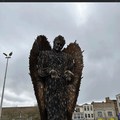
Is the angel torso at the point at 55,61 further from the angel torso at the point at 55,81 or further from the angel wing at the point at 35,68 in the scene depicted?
the angel wing at the point at 35,68

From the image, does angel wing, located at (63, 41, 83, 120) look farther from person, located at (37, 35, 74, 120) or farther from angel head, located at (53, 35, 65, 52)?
angel head, located at (53, 35, 65, 52)

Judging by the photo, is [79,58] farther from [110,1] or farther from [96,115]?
[96,115]

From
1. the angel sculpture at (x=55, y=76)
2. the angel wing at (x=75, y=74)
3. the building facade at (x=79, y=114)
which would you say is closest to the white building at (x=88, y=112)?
the building facade at (x=79, y=114)

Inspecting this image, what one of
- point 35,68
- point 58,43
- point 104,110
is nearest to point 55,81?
point 35,68

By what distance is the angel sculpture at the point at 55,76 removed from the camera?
4.41m

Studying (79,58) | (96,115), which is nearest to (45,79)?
(79,58)

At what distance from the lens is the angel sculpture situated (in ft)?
14.5

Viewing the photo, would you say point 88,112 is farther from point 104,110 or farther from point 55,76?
point 55,76

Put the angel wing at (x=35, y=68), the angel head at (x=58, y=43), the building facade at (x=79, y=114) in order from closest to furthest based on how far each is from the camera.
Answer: the angel wing at (x=35, y=68)
the angel head at (x=58, y=43)
the building facade at (x=79, y=114)

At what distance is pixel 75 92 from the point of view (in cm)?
479

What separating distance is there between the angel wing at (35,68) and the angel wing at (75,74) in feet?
A: 1.85

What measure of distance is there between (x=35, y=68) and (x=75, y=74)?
97 cm

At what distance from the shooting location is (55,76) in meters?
4.49

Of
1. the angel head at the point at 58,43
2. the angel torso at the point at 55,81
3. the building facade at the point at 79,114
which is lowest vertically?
the angel torso at the point at 55,81
